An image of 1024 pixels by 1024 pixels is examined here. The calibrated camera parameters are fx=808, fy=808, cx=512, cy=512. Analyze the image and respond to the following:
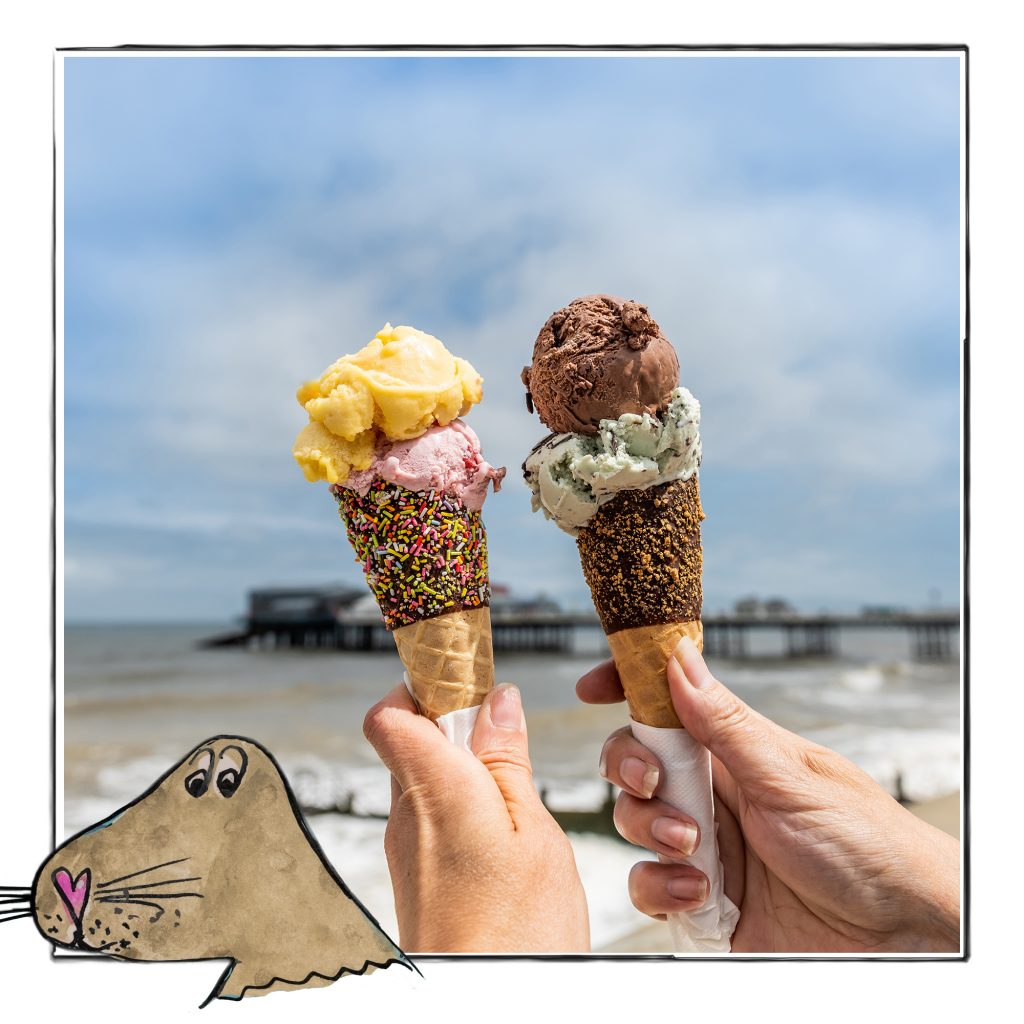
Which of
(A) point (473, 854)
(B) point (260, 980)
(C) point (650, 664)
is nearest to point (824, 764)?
(C) point (650, 664)

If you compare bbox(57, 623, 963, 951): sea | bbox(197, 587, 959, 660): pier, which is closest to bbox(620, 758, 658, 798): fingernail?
bbox(57, 623, 963, 951): sea

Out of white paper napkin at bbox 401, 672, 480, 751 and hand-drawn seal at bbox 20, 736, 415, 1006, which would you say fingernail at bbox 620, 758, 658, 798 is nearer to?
white paper napkin at bbox 401, 672, 480, 751

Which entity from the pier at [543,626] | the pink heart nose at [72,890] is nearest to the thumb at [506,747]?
the pink heart nose at [72,890]
